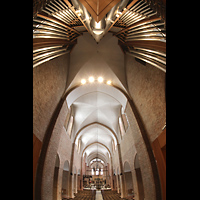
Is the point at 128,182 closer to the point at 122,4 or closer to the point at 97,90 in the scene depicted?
the point at 97,90

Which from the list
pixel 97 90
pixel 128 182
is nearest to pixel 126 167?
pixel 128 182

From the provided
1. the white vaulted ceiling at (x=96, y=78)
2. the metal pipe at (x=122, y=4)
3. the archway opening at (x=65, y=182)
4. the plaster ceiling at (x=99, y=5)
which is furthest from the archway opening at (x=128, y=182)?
the plaster ceiling at (x=99, y=5)

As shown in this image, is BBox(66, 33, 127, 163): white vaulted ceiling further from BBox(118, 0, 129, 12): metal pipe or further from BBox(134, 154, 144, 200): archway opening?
BBox(134, 154, 144, 200): archway opening

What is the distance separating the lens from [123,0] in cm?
500

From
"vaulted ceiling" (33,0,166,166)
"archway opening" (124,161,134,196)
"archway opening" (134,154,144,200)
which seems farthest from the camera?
"archway opening" (124,161,134,196)

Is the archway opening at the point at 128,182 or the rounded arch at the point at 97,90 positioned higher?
the rounded arch at the point at 97,90

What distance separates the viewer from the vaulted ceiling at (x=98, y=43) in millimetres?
4617

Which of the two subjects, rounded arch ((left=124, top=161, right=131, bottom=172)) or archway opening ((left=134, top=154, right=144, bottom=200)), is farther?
rounded arch ((left=124, top=161, right=131, bottom=172))

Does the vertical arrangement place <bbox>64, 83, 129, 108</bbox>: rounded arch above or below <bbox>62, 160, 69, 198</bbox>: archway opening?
above

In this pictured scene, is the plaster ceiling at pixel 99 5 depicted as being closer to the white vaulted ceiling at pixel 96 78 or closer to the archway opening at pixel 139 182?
the white vaulted ceiling at pixel 96 78

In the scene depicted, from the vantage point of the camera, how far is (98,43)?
30.9 ft

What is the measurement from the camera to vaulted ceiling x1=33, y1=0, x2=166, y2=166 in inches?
182

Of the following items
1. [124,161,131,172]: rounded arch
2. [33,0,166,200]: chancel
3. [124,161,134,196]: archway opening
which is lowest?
[124,161,134,196]: archway opening

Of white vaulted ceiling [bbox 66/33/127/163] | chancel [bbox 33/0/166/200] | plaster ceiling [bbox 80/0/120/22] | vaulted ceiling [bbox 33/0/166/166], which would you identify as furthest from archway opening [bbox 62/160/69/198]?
plaster ceiling [bbox 80/0/120/22]
